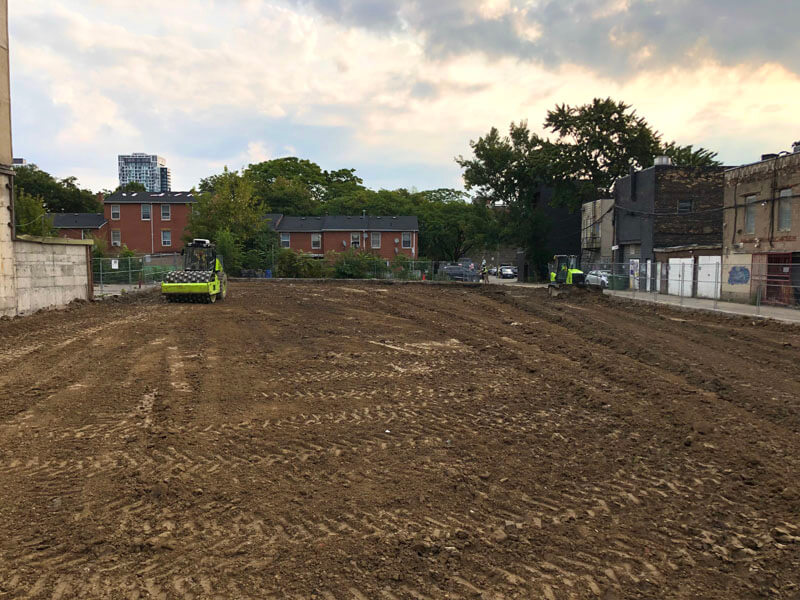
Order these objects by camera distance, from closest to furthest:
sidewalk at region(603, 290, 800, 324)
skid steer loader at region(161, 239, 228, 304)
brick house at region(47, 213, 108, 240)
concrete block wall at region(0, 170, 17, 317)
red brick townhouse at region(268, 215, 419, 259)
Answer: concrete block wall at region(0, 170, 17, 317), sidewalk at region(603, 290, 800, 324), skid steer loader at region(161, 239, 228, 304), brick house at region(47, 213, 108, 240), red brick townhouse at region(268, 215, 419, 259)

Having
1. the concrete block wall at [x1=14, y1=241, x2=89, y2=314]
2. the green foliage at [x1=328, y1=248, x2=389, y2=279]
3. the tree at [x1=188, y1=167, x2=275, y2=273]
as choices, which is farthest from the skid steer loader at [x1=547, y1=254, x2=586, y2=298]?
the tree at [x1=188, y1=167, x2=275, y2=273]

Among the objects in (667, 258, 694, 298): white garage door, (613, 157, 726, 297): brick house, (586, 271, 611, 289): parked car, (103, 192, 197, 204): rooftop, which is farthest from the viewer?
(103, 192, 197, 204): rooftop

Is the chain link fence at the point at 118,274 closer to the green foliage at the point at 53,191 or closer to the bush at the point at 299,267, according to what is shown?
the bush at the point at 299,267

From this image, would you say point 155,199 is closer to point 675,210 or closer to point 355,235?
point 355,235

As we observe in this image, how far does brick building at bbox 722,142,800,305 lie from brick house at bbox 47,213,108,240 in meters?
58.8

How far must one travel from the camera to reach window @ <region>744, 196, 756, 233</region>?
28.1 metres

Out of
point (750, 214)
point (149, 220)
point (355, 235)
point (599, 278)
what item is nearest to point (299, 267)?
point (355, 235)

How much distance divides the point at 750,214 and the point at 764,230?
1599mm

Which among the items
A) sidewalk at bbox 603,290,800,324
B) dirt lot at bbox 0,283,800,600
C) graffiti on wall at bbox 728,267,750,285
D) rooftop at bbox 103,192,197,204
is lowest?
dirt lot at bbox 0,283,800,600

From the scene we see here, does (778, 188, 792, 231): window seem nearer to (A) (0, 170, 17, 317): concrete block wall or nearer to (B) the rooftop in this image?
(A) (0, 170, 17, 317): concrete block wall

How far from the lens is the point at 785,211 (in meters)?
26.1

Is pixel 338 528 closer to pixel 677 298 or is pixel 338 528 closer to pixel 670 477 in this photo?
pixel 670 477

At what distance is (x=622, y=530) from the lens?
478cm

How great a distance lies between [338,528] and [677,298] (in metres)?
29.6
